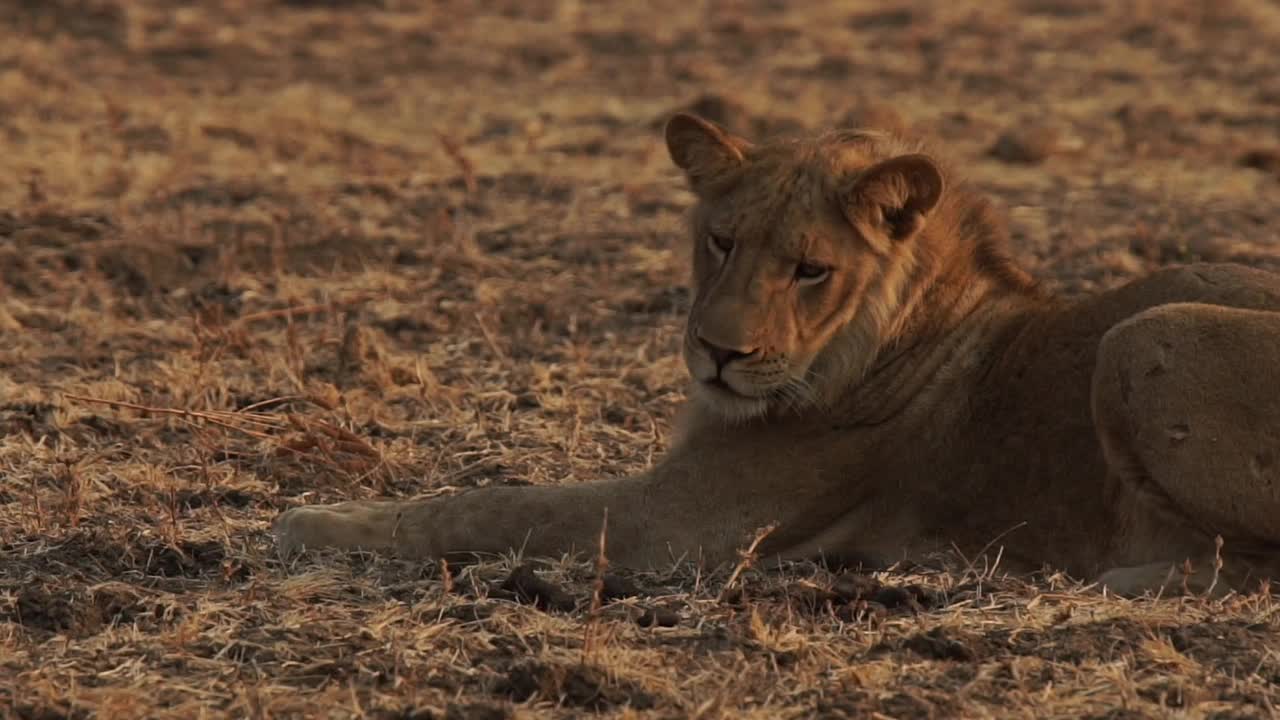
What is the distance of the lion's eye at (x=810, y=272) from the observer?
5723 mm

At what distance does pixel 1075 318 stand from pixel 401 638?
219 centimetres

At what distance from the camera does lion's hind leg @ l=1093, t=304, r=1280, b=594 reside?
525cm

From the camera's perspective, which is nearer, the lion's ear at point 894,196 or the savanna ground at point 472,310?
the savanna ground at point 472,310

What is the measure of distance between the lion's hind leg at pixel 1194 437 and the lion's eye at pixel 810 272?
2.61 feet

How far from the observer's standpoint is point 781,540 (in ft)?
19.0

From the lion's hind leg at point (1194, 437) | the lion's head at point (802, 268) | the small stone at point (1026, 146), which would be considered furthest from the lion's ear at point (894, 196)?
the small stone at point (1026, 146)

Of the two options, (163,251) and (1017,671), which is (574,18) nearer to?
(163,251)

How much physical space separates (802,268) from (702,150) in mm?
566

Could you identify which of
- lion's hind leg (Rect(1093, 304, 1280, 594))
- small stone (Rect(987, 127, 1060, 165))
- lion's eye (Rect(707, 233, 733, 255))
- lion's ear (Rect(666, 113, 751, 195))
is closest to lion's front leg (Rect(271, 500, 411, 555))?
lion's eye (Rect(707, 233, 733, 255))

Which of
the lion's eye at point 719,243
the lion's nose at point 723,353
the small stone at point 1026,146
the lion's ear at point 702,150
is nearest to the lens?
the lion's nose at point 723,353

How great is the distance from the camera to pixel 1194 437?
526 centimetres

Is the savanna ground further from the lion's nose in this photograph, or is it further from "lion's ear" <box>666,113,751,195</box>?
"lion's ear" <box>666,113,751,195</box>

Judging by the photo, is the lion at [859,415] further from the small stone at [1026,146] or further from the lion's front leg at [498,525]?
the small stone at [1026,146]

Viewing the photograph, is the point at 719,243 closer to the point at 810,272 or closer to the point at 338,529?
the point at 810,272
